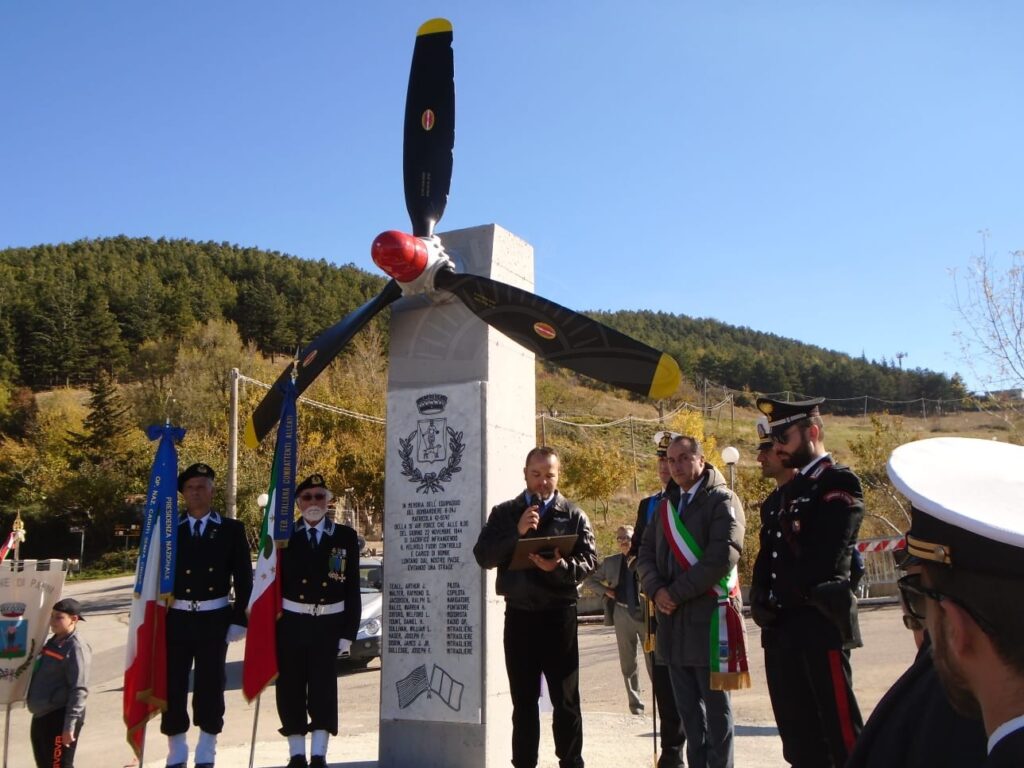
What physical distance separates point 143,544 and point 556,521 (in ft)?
8.86

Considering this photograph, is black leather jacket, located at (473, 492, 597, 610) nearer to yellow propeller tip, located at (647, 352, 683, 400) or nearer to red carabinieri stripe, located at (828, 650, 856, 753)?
yellow propeller tip, located at (647, 352, 683, 400)

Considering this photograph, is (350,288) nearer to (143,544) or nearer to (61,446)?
(61,446)

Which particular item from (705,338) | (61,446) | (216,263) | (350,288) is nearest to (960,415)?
(705,338)

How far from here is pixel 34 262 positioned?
8562 cm

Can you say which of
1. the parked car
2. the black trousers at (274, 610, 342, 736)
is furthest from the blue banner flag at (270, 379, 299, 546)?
the parked car

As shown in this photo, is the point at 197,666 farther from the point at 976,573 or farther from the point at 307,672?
the point at 976,573

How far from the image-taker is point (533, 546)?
15.9ft

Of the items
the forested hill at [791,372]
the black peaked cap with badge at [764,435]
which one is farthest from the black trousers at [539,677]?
the forested hill at [791,372]

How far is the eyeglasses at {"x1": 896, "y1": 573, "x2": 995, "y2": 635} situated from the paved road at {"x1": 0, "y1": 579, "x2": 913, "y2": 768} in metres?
4.31

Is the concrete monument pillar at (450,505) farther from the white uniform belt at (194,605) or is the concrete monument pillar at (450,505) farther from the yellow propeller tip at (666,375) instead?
the yellow propeller tip at (666,375)

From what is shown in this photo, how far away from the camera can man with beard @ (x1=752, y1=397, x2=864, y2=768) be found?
12.0 feet

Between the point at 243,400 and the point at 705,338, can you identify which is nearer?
the point at 243,400

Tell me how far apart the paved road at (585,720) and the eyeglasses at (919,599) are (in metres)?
4.31

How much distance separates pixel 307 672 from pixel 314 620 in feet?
1.03
